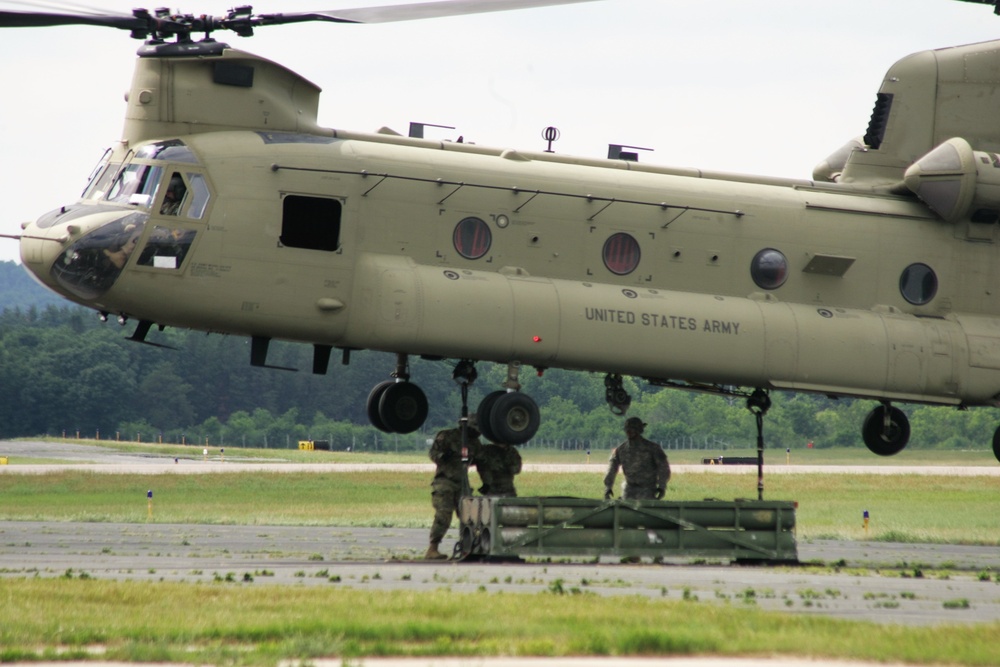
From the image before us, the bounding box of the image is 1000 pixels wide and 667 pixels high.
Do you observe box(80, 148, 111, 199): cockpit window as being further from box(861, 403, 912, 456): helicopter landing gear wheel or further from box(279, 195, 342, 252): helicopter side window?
box(861, 403, 912, 456): helicopter landing gear wheel

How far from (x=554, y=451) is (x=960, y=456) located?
21678mm

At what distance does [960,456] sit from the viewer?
74062 mm

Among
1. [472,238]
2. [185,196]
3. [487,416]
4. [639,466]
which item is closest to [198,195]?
[185,196]

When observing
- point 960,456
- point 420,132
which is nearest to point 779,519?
point 420,132

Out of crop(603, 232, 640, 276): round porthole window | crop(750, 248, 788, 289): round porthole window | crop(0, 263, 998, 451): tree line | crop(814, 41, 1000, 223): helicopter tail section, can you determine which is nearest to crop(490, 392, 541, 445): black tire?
crop(603, 232, 640, 276): round porthole window

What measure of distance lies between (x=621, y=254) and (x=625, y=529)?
12.8ft

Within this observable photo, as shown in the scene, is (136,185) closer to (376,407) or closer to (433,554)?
(376,407)

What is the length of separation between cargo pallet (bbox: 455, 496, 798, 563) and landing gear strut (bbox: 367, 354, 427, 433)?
177 cm

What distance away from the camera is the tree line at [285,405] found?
82.6 m

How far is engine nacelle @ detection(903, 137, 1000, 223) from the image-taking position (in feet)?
70.3

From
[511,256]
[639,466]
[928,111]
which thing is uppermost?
[928,111]

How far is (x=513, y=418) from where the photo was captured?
1958 centimetres

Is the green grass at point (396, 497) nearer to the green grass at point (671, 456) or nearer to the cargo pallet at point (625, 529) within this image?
the cargo pallet at point (625, 529)

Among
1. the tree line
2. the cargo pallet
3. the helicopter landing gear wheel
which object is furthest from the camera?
the tree line
